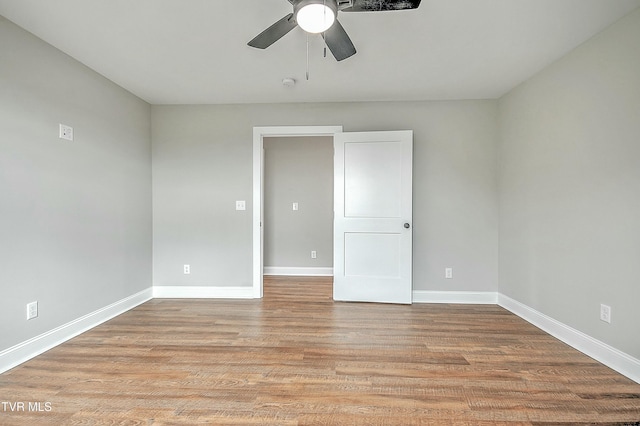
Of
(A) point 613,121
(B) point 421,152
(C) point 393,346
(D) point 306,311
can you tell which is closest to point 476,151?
(B) point 421,152

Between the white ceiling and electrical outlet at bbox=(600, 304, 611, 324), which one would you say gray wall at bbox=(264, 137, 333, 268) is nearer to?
the white ceiling

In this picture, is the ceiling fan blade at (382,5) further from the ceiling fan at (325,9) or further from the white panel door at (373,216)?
the white panel door at (373,216)

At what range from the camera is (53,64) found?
2.43 metres

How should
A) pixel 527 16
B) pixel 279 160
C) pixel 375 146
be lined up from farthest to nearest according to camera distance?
pixel 279 160, pixel 375 146, pixel 527 16

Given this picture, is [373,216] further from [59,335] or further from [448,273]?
[59,335]

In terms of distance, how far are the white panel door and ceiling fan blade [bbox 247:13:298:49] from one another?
1.81 metres

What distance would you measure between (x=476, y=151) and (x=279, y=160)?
298 centimetres

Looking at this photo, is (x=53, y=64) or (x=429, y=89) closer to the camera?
(x=53, y=64)

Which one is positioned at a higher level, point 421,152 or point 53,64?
point 53,64

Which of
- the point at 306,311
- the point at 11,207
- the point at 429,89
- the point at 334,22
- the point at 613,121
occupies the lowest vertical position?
the point at 306,311

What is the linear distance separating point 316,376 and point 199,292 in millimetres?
2297

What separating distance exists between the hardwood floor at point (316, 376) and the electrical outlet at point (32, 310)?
0.31 metres

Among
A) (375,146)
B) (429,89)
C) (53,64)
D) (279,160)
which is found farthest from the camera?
(279,160)

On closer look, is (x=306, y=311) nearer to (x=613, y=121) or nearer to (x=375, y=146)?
(x=375, y=146)
